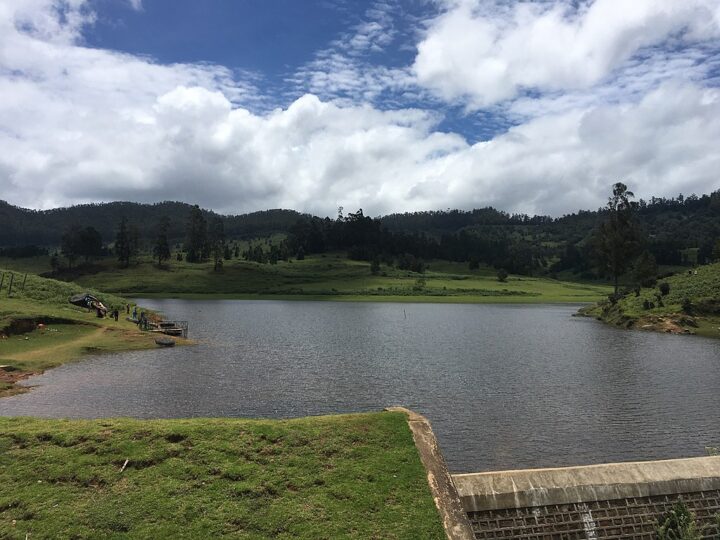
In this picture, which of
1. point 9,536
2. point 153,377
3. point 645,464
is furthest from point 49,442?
point 153,377

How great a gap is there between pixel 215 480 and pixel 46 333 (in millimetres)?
52863

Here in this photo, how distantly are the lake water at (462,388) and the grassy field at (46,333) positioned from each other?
8.73 feet

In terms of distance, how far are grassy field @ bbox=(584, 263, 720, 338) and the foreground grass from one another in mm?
78932

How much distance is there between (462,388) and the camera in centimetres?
4062

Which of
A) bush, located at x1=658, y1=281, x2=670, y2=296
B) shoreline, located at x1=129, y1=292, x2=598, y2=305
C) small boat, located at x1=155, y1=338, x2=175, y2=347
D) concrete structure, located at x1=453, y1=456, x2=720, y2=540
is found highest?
bush, located at x1=658, y1=281, x2=670, y2=296

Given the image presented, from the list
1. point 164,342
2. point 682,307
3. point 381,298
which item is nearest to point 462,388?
point 164,342

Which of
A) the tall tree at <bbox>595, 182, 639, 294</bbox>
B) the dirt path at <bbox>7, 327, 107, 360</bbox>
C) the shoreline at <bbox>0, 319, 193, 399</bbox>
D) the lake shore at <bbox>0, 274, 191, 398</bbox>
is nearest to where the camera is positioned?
the shoreline at <bbox>0, 319, 193, 399</bbox>

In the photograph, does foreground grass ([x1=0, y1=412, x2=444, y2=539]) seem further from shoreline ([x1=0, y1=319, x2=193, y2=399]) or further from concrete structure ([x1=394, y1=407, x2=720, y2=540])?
shoreline ([x1=0, y1=319, x2=193, y2=399])

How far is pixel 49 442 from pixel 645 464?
63.7 feet

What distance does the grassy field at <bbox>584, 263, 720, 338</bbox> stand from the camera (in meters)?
80.4

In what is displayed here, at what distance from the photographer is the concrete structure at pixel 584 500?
48.2 ft

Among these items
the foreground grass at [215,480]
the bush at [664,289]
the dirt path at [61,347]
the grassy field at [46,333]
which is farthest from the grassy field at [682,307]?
the dirt path at [61,347]

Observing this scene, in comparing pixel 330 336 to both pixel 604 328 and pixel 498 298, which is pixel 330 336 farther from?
pixel 498 298

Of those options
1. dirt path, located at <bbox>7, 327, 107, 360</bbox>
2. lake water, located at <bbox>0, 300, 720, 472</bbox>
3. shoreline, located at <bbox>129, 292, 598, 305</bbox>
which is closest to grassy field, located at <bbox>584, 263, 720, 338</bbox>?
lake water, located at <bbox>0, 300, 720, 472</bbox>
